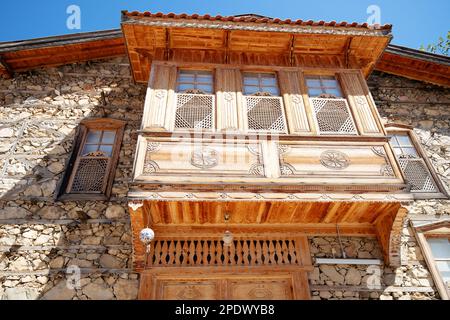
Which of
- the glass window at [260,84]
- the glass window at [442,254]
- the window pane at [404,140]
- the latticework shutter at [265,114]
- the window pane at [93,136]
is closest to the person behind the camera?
the glass window at [442,254]

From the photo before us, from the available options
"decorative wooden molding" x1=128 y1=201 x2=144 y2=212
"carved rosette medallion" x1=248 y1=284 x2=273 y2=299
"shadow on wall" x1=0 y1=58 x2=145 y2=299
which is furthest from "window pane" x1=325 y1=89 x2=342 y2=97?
"decorative wooden molding" x1=128 y1=201 x2=144 y2=212

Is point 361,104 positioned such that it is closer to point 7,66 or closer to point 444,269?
point 444,269

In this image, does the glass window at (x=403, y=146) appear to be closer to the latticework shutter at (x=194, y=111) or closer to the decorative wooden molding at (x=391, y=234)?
the decorative wooden molding at (x=391, y=234)

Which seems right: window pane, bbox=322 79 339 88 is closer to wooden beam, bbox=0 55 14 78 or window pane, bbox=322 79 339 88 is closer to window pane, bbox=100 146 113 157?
window pane, bbox=100 146 113 157

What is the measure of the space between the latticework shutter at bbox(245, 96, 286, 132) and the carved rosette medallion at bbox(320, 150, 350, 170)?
34.6 inches

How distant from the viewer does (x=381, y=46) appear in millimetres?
7367

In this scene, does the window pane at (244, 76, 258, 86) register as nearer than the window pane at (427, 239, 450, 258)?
No

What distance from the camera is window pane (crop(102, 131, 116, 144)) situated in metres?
7.60

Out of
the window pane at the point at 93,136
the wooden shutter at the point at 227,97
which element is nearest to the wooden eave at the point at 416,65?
the wooden shutter at the point at 227,97

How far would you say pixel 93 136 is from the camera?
303 inches

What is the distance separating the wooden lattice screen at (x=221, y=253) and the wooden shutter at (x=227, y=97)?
2.04 m

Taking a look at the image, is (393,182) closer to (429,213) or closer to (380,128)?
(380,128)

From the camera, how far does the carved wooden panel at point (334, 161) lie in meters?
5.55
